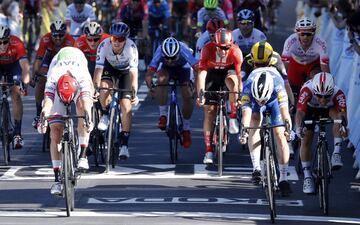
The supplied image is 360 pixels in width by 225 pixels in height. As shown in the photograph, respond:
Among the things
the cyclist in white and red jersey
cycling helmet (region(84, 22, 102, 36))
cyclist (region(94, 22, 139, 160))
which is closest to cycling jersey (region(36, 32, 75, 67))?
cycling helmet (region(84, 22, 102, 36))

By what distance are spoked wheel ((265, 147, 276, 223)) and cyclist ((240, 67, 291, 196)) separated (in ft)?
1.36

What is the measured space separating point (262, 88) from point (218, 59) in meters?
3.78

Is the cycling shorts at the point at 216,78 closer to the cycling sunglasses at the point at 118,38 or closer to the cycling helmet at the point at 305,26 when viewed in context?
the cycling helmet at the point at 305,26

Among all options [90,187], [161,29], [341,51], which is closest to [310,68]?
[90,187]

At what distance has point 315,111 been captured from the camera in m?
18.3

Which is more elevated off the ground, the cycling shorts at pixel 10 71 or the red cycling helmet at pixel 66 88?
the cycling shorts at pixel 10 71

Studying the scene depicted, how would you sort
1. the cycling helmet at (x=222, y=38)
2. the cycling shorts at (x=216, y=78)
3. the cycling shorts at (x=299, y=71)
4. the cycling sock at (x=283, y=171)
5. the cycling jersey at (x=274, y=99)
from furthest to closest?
the cycling shorts at (x=299, y=71) < the cycling shorts at (x=216, y=78) < the cycling helmet at (x=222, y=38) < the cycling sock at (x=283, y=171) < the cycling jersey at (x=274, y=99)

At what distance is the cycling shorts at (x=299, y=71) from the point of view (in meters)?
21.8

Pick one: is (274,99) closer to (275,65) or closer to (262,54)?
(262,54)

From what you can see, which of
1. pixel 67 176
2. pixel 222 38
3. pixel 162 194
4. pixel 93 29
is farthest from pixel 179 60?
pixel 67 176

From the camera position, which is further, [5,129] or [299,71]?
[299,71]

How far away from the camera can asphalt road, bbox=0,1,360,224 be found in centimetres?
1722

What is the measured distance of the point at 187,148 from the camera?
23.3 m

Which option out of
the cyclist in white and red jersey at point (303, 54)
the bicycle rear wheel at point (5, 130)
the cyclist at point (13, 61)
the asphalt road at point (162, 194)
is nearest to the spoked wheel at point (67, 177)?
the asphalt road at point (162, 194)
